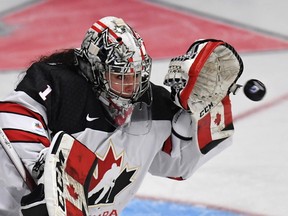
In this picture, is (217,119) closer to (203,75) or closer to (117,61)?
(203,75)

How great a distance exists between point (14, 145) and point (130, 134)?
1.17ft

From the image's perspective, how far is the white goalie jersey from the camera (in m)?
2.11

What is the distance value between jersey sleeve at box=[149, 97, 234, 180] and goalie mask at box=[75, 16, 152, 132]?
0.63 feet

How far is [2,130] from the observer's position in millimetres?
2111

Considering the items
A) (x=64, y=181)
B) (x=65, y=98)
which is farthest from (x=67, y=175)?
(x=65, y=98)

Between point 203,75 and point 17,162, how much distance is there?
22.5 inches

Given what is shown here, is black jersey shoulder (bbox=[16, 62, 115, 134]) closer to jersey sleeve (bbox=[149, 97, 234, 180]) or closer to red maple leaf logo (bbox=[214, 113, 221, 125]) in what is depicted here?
jersey sleeve (bbox=[149, 97, 234, 180])

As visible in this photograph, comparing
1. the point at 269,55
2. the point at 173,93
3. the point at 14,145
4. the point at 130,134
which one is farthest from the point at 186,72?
the point at 269,55

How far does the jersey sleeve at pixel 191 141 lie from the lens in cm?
239

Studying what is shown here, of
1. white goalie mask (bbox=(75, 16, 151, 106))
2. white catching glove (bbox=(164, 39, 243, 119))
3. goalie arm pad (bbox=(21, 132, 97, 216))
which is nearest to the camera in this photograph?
goalie arm pad (bbox=(21, 132, 97, 216))

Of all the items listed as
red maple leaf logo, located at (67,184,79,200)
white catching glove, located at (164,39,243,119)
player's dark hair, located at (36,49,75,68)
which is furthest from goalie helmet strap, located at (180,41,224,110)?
red maple leaf logo, located at (67,184,79,200)

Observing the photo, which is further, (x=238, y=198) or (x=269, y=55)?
(x=269, y=55)

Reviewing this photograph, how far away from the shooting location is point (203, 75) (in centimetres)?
235

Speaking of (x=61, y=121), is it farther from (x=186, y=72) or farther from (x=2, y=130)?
(x=186, y=72)
